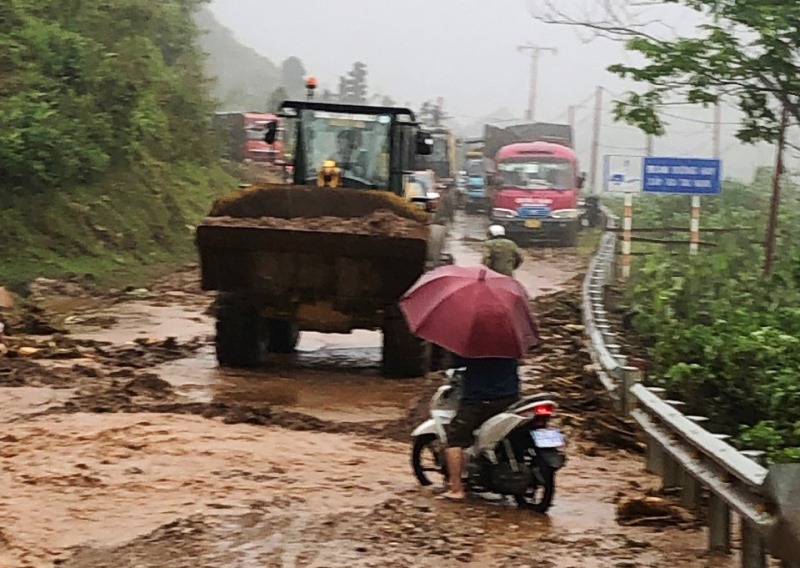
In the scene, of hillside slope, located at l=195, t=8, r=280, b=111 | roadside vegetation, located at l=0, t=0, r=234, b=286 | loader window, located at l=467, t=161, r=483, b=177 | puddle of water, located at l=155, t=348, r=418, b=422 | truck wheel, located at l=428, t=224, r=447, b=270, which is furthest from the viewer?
hillside slope, located at l=195, t=8, r=280, b=111

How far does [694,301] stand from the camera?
16766 mm

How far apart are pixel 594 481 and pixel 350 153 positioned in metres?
7.36

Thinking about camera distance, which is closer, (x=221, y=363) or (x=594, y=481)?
(x=594, y=481)

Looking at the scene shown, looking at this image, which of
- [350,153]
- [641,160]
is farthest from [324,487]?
[641,160]

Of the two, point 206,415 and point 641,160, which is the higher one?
point 641,160

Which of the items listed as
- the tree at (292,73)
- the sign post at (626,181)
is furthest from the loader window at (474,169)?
the tree at (292,73)

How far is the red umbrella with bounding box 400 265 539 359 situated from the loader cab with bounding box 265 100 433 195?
7532 mm

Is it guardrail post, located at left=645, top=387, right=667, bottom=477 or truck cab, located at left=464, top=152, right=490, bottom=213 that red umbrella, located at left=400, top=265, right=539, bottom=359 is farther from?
truck cab, located at left=464, top=152, right=490, bottom=213

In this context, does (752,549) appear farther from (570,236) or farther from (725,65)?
(570,236)

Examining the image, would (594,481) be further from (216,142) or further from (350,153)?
(216,142)

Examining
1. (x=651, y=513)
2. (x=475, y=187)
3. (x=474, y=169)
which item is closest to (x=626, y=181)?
(x=651, y=513)

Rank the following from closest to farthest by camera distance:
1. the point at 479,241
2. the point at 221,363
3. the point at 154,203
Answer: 1. the point at 221,363
2. the point at 154,203
3. the point at 479,241

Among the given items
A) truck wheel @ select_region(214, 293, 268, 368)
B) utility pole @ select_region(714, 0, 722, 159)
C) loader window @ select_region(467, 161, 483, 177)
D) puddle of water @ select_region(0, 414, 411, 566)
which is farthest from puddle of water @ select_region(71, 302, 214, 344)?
loader window @ select_region(467, 161, 483, 177)

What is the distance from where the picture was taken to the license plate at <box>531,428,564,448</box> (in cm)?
811
